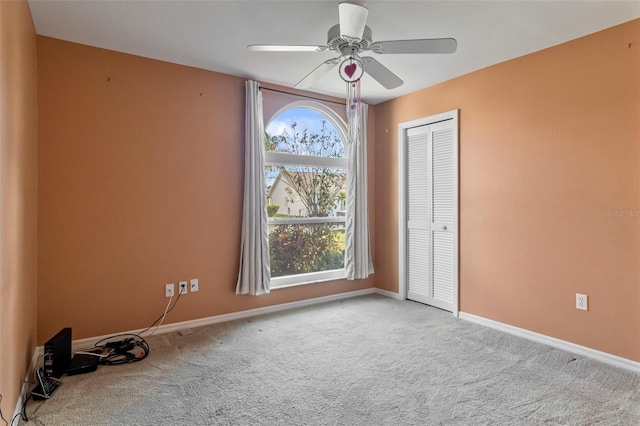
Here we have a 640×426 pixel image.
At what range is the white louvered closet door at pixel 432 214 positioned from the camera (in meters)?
3.82

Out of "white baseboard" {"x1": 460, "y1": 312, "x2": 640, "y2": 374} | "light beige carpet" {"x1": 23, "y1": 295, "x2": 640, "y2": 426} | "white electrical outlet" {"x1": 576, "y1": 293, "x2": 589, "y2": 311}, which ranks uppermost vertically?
"white electrical outlet" {"x1": 576, "y1": 293, "x2": 589, "y2": 311}

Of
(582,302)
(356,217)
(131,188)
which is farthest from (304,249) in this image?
(582,302)

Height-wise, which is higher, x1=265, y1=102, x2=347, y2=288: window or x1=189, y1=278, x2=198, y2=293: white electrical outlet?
x1=265, y1=102, x2=347, y2=288: window

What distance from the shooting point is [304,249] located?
4.23m

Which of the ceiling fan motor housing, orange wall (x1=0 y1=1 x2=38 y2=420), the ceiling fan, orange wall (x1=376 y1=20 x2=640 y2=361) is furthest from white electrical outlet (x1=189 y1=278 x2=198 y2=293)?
orange wall (x1=376 y1=20 x2=640 y2=361)

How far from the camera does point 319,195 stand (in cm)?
434

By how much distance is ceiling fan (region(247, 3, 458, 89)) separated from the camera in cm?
204

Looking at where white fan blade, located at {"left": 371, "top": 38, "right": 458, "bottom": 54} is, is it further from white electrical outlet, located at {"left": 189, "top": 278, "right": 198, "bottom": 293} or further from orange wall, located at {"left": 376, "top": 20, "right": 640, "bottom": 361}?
white electrical outlet, located at {"left": 189, "top": 278, "right": 198, "bottom": 293}

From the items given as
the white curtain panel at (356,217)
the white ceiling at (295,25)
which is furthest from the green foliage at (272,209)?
the white ceiling at (295,25)

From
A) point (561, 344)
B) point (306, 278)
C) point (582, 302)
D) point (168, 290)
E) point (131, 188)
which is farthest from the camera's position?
point (306, 278)

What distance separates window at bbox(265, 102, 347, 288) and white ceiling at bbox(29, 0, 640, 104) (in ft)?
3.16

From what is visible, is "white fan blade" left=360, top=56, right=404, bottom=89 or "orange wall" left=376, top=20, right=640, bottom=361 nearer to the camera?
"white fan blade" left=360, top=56, right=404, bottom=89

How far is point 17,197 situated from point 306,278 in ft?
9.07

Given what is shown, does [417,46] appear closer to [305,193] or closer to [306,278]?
[305,193]
